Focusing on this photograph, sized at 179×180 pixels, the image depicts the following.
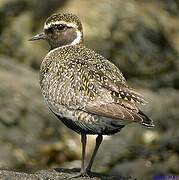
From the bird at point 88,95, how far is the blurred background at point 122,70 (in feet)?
16.9

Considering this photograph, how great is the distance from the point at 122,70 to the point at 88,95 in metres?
11.0

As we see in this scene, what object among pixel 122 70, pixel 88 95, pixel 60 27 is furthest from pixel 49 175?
pixel 122 70

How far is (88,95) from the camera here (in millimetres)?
10086

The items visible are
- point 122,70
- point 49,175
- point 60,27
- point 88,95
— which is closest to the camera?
point 88,95

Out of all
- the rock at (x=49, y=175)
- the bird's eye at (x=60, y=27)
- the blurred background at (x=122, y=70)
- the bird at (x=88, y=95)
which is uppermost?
the bird's eye at (x=60, y=27)

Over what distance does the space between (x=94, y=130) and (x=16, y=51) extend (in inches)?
477

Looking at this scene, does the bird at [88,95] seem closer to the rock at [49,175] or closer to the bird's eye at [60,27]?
the rock at [49,175]

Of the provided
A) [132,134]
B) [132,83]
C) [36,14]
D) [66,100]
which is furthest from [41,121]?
[66,100]

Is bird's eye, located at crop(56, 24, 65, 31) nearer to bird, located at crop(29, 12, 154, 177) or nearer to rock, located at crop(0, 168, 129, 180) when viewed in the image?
bird, located at crop(29, 12, 154, 177)

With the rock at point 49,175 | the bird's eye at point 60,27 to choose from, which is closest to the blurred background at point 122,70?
the rock at point 49,175

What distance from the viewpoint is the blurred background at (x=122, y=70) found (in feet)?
55.2

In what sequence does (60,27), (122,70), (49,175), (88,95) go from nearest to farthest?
(88,95), (49,175), (60,27), (122,70)

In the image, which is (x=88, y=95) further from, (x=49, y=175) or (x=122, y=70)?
(x=122, y=70)

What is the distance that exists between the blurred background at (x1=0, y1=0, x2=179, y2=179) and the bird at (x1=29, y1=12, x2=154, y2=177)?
5.15m
